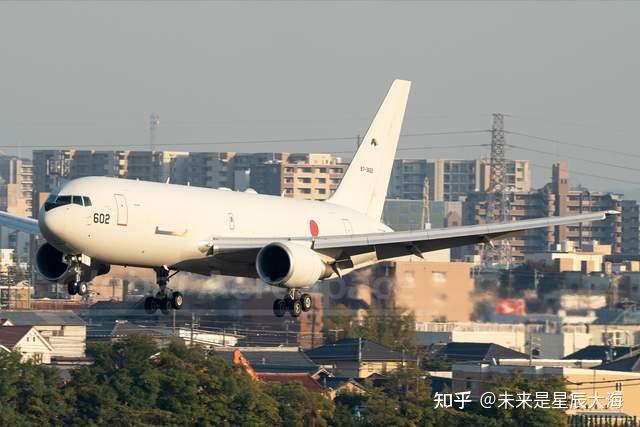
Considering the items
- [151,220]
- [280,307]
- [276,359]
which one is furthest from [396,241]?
[276,359]

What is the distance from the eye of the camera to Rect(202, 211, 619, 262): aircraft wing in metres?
54.5

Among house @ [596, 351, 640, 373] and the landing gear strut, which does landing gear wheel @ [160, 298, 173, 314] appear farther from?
house @ [596, 351, 640, 373]

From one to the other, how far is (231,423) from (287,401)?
129 inches

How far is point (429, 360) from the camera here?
347 feet

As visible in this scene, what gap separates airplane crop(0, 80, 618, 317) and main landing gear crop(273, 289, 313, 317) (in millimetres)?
45

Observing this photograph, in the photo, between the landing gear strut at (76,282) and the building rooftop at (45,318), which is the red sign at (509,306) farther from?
the building rooftop at (45,318)

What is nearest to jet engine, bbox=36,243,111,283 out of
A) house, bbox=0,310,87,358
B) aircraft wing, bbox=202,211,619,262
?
aircraft wing, bbox=202,211,619,262

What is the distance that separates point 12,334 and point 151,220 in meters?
55.9

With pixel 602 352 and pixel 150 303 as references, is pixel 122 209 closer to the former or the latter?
pixel 150 303

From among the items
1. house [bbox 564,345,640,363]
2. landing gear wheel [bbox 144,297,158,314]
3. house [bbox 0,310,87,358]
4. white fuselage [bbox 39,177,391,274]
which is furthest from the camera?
house [bbox 0,310,87,358]

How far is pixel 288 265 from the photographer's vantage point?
54.7 m

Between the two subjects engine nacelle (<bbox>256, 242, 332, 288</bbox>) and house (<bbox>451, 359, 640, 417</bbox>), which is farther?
house (<bbox>451, 359, 640, 417</bbox>)

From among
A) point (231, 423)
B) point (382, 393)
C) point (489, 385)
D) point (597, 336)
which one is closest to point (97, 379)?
point (231, 423)

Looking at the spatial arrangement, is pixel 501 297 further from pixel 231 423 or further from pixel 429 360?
pixel 429 360
